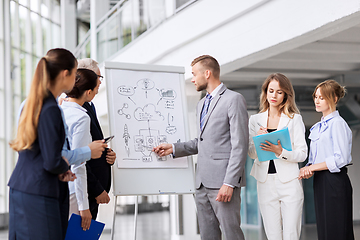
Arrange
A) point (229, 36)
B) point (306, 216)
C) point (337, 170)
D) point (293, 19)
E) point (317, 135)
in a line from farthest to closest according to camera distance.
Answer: point (306, 216) → point (229, 36) → point (293, 19) → point (317, 135) → point (337, 170)

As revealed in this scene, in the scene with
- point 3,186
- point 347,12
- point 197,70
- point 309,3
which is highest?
point 309,3

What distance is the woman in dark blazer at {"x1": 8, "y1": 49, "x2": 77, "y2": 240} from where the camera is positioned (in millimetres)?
1846

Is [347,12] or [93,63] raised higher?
[347,12]

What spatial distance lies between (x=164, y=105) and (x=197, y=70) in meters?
0.71

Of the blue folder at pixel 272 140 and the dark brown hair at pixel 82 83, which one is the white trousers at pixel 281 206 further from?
the dark brown hair at pixel 82 83

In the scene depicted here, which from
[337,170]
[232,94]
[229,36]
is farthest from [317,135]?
[229,36]

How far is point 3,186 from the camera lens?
9633 millimetres

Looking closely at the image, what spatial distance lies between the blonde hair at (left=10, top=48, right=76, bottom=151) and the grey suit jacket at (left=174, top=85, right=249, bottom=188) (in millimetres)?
1196

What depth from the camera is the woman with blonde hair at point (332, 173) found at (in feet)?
9.73

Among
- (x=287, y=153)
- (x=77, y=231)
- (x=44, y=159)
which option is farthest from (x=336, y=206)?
(x=44, y=159)

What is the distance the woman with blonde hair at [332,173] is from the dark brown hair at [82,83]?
5.54 ft

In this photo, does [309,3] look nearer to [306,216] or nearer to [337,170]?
[337,170]

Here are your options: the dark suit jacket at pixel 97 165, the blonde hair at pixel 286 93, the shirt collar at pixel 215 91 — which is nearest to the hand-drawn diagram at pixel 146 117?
the dark suit jacket at pixel 97 165

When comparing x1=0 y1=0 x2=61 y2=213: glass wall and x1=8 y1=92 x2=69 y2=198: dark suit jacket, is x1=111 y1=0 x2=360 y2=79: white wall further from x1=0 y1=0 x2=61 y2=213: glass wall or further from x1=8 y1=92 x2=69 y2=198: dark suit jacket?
x1=0 y1=0 x2=61 y2=213: glass wall
